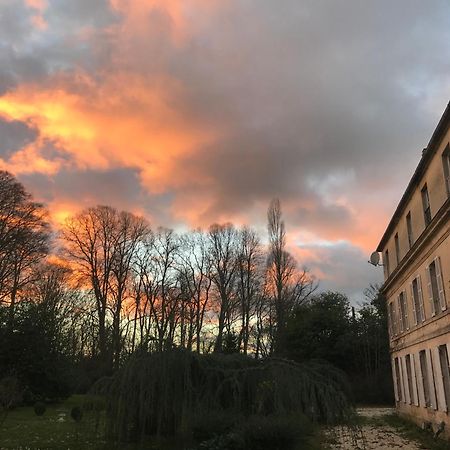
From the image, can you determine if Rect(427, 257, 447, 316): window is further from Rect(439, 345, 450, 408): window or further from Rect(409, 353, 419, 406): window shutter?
Rect(409, 353, 419, 406): window shutter

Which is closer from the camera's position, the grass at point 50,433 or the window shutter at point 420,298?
the grass at point 50,433

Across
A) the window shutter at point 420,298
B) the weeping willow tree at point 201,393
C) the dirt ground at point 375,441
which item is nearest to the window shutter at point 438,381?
the dirt ground at point 375,441

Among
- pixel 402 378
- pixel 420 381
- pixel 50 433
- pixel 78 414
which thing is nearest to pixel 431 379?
pixel 420 381

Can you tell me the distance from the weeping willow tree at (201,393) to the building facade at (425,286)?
6.29 meters

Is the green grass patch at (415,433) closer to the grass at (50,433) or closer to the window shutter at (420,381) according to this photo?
the window shutter at (420,381)

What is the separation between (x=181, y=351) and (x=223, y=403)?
1.56 meters

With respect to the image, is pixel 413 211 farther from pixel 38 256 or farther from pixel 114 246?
pixel 114 246

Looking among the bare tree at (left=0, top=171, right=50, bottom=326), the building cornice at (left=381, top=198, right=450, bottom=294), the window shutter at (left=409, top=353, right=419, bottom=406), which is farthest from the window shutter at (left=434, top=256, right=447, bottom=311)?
the bare tree at (left=0, top=171, right=50, bottom=326)

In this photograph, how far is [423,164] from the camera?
1652 cm

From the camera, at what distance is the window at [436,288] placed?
51.5 ft

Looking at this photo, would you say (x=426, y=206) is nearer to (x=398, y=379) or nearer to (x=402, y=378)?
(x=402, y=378)

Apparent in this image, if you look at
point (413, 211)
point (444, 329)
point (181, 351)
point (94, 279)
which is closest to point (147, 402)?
point (181, 351)

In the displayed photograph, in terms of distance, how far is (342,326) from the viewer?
130 ft

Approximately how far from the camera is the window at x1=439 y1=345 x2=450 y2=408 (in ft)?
52.0
